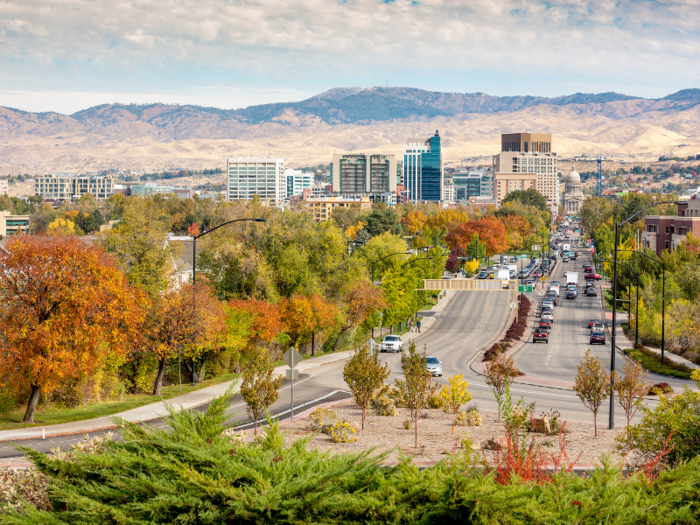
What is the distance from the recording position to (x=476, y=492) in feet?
33.5

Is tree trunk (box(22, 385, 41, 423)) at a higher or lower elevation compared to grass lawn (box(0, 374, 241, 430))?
higher

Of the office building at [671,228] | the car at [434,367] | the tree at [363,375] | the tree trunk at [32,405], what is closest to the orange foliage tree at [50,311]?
the tree trunk at [32,405]

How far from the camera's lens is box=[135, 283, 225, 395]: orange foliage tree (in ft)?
110

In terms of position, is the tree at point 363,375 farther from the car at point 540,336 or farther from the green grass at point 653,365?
the car at point 540,336

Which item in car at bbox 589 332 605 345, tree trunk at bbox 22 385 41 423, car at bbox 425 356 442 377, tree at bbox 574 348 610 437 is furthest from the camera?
car at bbox 589 332 605 345

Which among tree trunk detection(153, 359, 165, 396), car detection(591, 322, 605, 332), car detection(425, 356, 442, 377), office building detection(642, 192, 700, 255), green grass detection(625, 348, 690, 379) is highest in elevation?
→ office building detection(642, 192, 700, 255)

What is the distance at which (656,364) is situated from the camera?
46.4m

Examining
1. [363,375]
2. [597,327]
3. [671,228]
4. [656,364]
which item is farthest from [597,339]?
[363,375]

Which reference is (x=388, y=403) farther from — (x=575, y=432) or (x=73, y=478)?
(x=73, y=478)

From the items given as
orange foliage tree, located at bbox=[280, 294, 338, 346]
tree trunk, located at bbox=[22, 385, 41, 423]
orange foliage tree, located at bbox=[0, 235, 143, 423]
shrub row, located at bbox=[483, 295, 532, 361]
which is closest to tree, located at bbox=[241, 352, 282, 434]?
orange foliage tree, located at bbox=[0, 235, 143, 423]

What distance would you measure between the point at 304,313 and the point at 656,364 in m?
22.1

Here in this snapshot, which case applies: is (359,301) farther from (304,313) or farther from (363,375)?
(363,375)

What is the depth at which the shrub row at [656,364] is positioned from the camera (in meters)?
43.3

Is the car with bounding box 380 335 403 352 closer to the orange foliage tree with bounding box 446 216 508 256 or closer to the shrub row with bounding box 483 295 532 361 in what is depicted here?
the shrub row with bounding box 483 295 532 361
